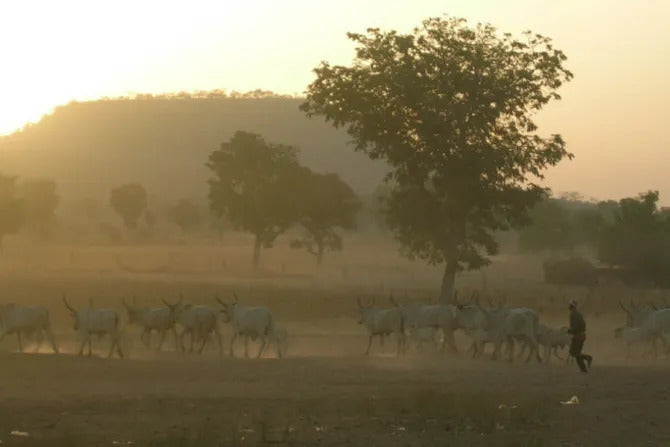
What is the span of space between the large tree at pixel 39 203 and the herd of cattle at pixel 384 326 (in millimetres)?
67082

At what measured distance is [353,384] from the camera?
2708 cm

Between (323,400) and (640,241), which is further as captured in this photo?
(640,241)

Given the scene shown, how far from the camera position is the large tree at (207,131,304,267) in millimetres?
79875

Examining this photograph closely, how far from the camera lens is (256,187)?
80.4 m

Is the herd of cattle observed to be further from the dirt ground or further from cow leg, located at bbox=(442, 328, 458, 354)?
the dirt ground

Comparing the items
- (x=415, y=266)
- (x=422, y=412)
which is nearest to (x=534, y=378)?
(x=422, y=412)

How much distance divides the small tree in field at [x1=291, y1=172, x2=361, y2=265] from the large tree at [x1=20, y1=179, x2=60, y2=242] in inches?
976

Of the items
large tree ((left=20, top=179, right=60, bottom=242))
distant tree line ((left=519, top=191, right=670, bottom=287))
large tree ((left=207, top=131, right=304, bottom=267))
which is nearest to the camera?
distant tree line ((left=519, top=191, right=670, bottom=287))

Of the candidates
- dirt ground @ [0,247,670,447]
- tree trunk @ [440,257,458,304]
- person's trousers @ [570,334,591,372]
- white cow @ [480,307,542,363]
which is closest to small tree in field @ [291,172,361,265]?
tree trunk @ [440,257,458,304]

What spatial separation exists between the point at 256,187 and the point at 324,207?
5.68 meters

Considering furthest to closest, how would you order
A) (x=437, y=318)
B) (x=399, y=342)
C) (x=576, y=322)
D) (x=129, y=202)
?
(x=129, y=202)
(x=437, y=318)
(x=399, y=342)
(x=576, y=322)

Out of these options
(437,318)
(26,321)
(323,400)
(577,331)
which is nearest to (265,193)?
(437,318)

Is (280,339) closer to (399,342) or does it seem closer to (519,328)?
(399,342)

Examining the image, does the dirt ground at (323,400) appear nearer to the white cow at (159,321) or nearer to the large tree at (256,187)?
the white cow at (159,321)
